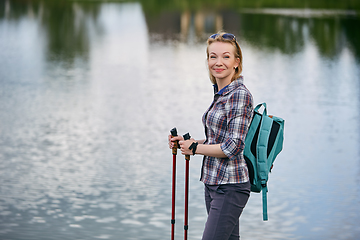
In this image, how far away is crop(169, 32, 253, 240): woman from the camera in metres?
3.20

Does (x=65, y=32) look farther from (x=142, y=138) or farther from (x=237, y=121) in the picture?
(x=237, y=121)

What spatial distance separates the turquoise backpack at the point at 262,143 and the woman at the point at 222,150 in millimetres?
52

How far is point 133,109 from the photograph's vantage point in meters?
11.6

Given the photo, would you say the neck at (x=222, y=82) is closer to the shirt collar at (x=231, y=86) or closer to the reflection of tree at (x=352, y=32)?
the shirt collar at (x=231, y=86)

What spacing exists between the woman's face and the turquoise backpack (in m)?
0.25

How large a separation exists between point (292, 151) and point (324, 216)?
267 centimetres

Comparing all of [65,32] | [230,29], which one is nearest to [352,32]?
[230,29]

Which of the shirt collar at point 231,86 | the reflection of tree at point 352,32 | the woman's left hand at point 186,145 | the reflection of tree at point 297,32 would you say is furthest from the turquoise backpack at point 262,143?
the reflection of tree at point 297,32

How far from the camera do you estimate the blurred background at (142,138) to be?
568cm

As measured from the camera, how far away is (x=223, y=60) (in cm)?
326

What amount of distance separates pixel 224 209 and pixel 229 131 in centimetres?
42

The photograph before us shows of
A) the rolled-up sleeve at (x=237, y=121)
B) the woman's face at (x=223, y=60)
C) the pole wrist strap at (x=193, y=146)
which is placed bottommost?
the pole wrist strap at (x=193, y=146)

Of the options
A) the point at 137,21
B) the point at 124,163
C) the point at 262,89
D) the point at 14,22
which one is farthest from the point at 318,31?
the point at 124,163

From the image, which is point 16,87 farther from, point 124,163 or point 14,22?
point 14,22
